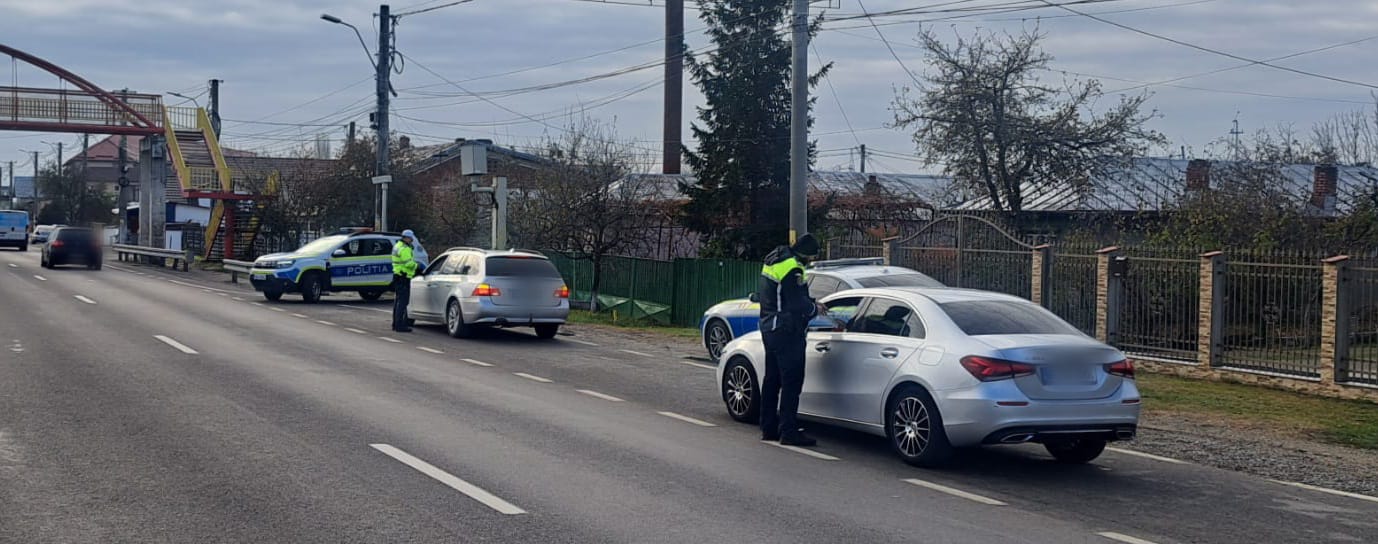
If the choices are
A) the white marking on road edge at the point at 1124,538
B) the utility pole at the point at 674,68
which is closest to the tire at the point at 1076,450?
the white marking on road edge at the point at 1124,538

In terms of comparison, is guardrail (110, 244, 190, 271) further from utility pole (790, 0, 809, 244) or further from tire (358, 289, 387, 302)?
utility pole (790, 0, 809, 244)

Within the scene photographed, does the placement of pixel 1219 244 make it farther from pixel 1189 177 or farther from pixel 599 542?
pixel 599 542

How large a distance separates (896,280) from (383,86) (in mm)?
22112

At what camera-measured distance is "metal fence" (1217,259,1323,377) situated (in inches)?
634

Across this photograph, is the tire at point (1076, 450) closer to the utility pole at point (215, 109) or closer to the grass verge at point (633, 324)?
the grass verge at point (633, 324)

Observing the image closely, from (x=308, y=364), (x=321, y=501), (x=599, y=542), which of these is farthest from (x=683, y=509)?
(x=308, y=364)

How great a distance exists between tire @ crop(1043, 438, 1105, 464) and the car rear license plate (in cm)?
78

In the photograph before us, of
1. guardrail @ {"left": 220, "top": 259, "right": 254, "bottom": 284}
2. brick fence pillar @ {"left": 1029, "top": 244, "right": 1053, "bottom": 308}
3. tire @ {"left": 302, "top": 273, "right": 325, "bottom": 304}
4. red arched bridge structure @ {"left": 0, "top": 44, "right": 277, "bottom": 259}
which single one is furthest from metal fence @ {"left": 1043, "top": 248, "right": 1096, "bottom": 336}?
red arched bridge structure @ {"left": 0, "top": 44, "right": 277, "bottom": 259}

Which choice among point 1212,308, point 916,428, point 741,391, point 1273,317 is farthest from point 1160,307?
point 916,428

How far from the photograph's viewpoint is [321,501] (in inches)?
321

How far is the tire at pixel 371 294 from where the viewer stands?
1242 inches

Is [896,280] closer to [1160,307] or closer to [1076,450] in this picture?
[1160,307]

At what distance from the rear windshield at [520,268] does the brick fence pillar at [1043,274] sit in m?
7.71

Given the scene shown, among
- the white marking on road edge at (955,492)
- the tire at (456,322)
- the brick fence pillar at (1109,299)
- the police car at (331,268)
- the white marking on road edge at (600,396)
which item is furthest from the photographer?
the police car at (331,268)
